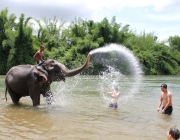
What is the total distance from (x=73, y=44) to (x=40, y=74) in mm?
26656

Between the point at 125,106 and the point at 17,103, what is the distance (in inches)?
124

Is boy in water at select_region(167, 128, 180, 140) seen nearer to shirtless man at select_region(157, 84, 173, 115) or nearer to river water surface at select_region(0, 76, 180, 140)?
river water surface at select_region(0, 76, 180, 140)

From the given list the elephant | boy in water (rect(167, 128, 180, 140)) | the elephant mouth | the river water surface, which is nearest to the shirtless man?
the river water surface

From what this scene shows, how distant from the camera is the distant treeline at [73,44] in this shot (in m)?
30.8

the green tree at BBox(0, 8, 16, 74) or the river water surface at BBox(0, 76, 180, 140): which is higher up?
the green tree at BBox(0, 8, 16, 74)

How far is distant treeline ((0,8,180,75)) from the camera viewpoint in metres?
30.8

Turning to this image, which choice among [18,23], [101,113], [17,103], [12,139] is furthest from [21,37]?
[12,139]

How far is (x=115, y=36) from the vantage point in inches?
1294

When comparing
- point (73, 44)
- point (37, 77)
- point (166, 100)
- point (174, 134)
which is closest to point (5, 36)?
point (73, 44)

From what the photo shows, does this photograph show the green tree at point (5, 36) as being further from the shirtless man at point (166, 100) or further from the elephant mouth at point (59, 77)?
the shirtless man at point (166, 100)

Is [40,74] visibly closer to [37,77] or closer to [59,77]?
[37,77]

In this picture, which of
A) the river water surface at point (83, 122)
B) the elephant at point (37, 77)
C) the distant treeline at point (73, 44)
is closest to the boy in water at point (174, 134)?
the river water surface at point (83, 122)

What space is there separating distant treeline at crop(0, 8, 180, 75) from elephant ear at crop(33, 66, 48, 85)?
21639mm

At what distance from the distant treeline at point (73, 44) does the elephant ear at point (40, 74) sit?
2164cm
